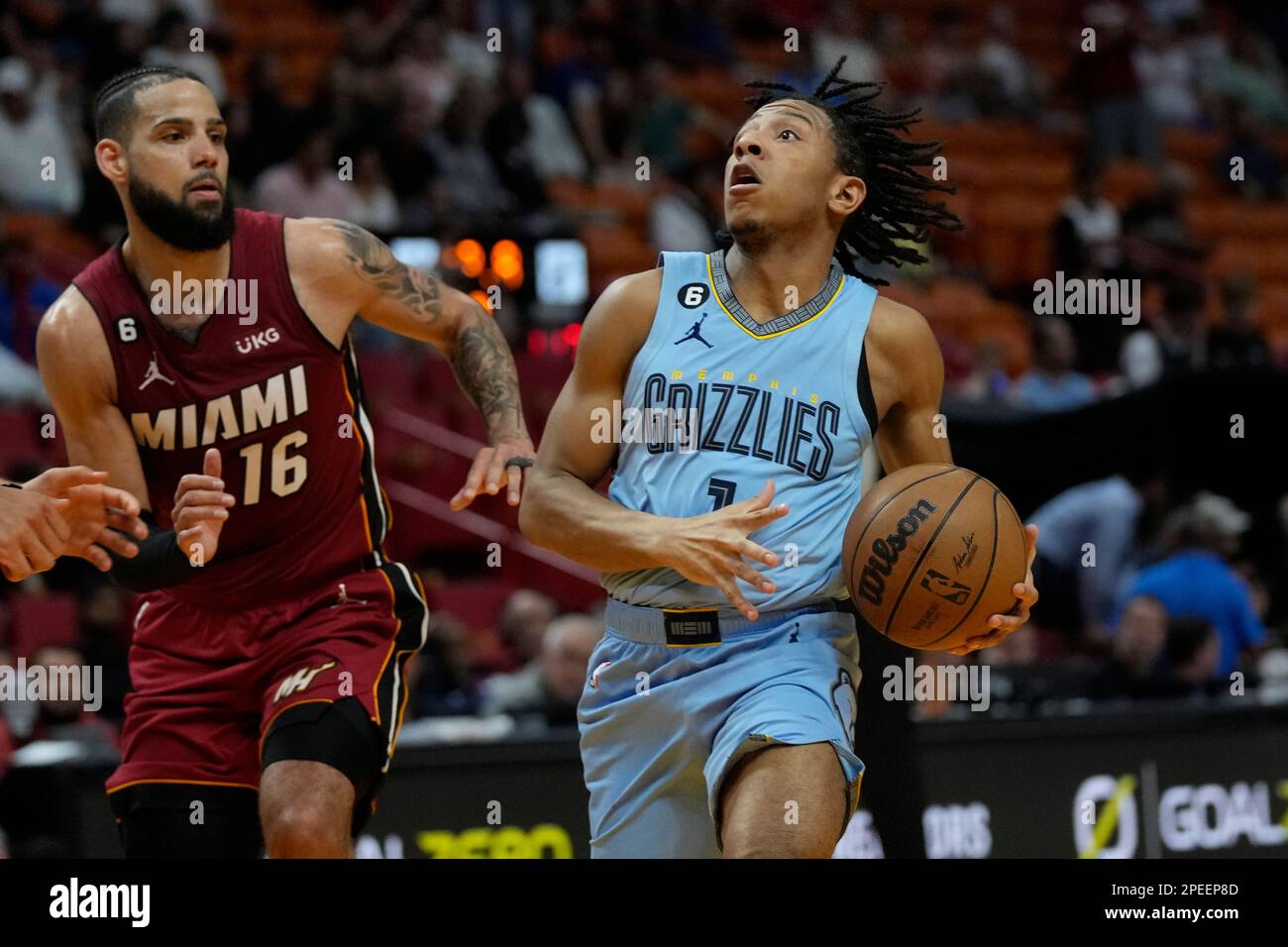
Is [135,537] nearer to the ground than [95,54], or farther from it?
nearer to the ground

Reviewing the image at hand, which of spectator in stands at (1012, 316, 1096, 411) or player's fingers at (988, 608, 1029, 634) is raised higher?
spectator in stands at (1012, 316, 1096, 411)

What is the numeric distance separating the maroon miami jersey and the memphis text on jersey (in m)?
0.93

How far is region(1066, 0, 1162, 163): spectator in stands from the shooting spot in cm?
1820

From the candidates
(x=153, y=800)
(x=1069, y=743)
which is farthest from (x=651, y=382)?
(x=1069, y=743)

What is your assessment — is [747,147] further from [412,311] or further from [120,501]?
[120,501]

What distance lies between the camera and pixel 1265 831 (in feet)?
28.1

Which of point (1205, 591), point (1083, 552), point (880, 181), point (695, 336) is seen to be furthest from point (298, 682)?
point (1083, 552)

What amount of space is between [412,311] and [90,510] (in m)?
1.15

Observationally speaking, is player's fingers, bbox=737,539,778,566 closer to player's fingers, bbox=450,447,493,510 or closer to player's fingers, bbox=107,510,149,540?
player's fingers, bbox=450,447,493,510

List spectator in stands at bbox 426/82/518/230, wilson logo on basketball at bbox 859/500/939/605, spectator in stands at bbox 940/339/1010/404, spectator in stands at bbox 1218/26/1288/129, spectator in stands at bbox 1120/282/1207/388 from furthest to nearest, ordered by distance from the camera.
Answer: spectator in stands at bbox 1218/26/1288/129
spectator in stands at bbox 1120/282/1207/388
spectator in stands at bbox 426/82/518/230
spectator in stands at bbox 940/339/1010/404
wilson logo on basketball at bbox 859/500/939/605

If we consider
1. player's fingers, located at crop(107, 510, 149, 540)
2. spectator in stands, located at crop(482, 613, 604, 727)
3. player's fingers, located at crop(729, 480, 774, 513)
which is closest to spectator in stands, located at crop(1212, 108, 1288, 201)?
spectator in stands, located at crop(482, 613, 604, 727)
